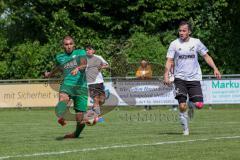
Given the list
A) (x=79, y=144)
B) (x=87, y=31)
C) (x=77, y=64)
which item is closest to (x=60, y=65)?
(x=77, y=64)

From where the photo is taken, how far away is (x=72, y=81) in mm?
12219

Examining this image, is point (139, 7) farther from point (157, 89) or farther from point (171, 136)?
point (171, 136)

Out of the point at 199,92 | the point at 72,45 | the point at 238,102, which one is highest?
the point at 72,45

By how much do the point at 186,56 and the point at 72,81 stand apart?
2.12 m

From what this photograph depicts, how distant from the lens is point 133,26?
36500mm

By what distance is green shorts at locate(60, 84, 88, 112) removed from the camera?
12156mm

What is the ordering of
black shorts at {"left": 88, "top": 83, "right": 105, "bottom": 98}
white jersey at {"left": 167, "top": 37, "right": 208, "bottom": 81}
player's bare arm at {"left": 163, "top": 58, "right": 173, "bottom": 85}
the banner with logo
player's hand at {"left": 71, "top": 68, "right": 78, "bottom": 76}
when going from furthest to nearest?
the banner with logo < black shorts at {"left": 88, "top": 83, "right": 105, "bottom": 98} < white jersey at {"left": 167, "top": 37, "right": 208, "bottom": 81} < player's bare arm at {"left": 163, "top": 58, "right": 173, "bottom": 85} < player's hand at {"left": 71, "top": 68, "right": 78, "bottom": 76}

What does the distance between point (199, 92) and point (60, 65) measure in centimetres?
260

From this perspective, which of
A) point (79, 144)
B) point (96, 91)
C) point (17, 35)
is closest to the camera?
point (79, 144)

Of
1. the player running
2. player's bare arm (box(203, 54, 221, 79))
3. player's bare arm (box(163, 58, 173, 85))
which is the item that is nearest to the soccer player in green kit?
player's bare arm (box(163, 58, 173, 85))

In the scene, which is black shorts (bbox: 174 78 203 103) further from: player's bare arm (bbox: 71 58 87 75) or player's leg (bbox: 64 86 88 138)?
player's bare arm (bbox: 71 58 87 75)

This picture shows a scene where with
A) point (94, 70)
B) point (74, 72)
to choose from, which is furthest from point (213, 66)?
point (94, 70)

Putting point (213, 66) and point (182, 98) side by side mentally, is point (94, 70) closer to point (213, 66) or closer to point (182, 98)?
point (182, 98)

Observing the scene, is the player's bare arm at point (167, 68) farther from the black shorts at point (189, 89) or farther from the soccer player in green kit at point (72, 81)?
the soccer player in green kit at point (72, 81)
